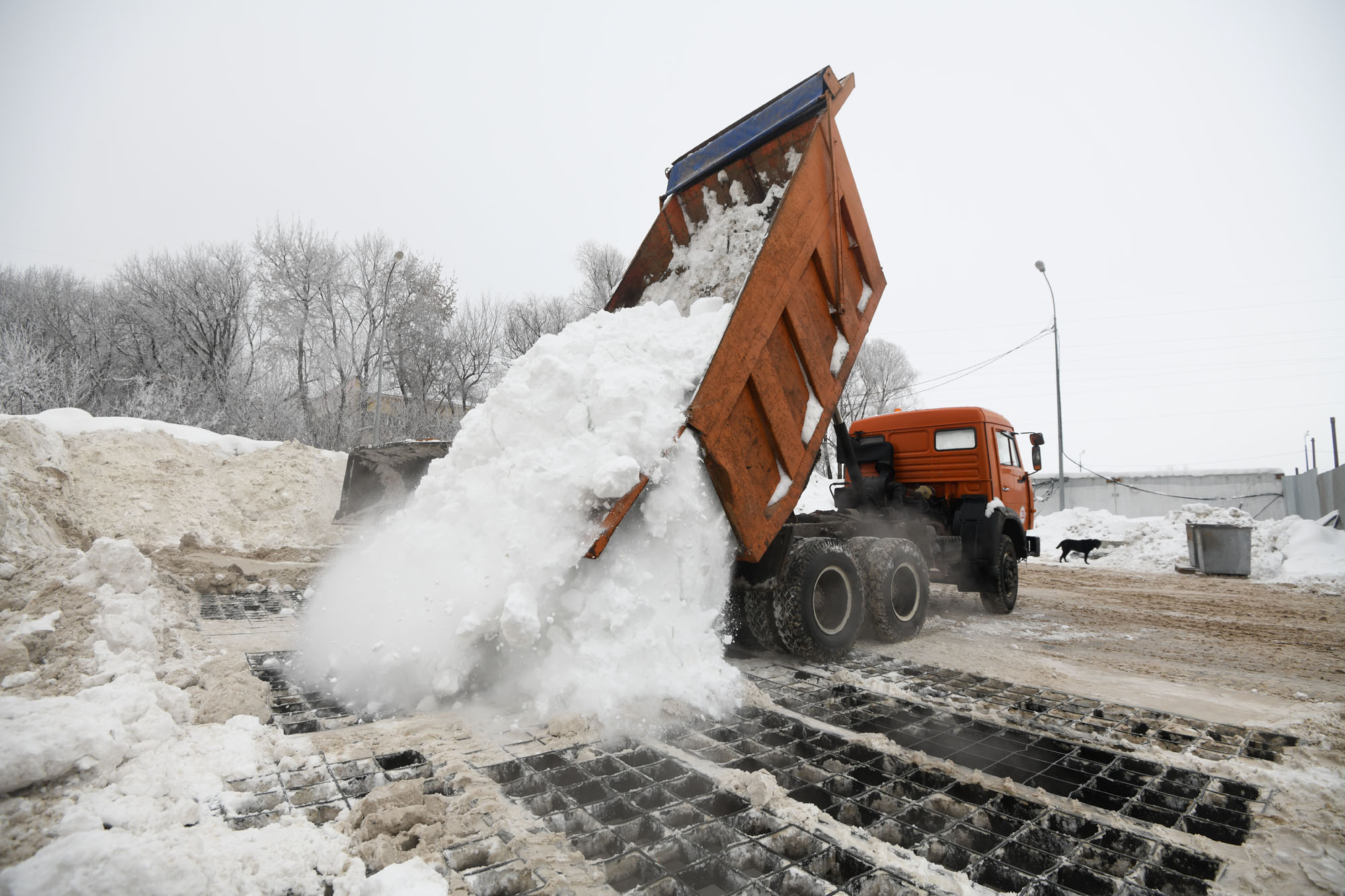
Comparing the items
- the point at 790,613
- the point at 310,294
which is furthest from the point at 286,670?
the point at 310,294

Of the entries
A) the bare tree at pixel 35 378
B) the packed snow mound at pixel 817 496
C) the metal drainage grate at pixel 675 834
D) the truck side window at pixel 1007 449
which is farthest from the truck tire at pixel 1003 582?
the bare tree at pixel 35 378

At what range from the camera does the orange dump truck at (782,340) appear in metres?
4.62

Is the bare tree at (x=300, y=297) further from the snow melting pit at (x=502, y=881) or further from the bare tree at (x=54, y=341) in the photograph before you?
the snow melting pit at (x=502, y=881)

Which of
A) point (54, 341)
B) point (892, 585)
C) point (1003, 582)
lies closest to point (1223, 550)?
point (1003, 582)

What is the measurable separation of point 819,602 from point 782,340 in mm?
2218

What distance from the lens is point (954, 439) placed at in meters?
8.27

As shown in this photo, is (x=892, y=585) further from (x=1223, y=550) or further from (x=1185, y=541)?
(x=1185, y=541)

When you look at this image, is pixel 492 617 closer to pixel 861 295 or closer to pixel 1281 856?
pixel 1281 856

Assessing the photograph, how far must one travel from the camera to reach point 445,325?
31.9 meters

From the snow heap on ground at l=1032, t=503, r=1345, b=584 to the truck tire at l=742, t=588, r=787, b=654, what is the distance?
13144 millimetres

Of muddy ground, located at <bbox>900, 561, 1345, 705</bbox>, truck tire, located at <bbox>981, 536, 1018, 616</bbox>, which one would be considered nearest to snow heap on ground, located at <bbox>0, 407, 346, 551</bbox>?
muddy ground, located at <bbox>900, 561, 1345, 705</bbox>


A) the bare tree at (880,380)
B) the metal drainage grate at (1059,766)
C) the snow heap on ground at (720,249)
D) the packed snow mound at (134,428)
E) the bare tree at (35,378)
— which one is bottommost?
the metal drainage grate at (1059,766)

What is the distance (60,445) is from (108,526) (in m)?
1.35

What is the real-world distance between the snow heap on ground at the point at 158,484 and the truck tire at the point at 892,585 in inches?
359
